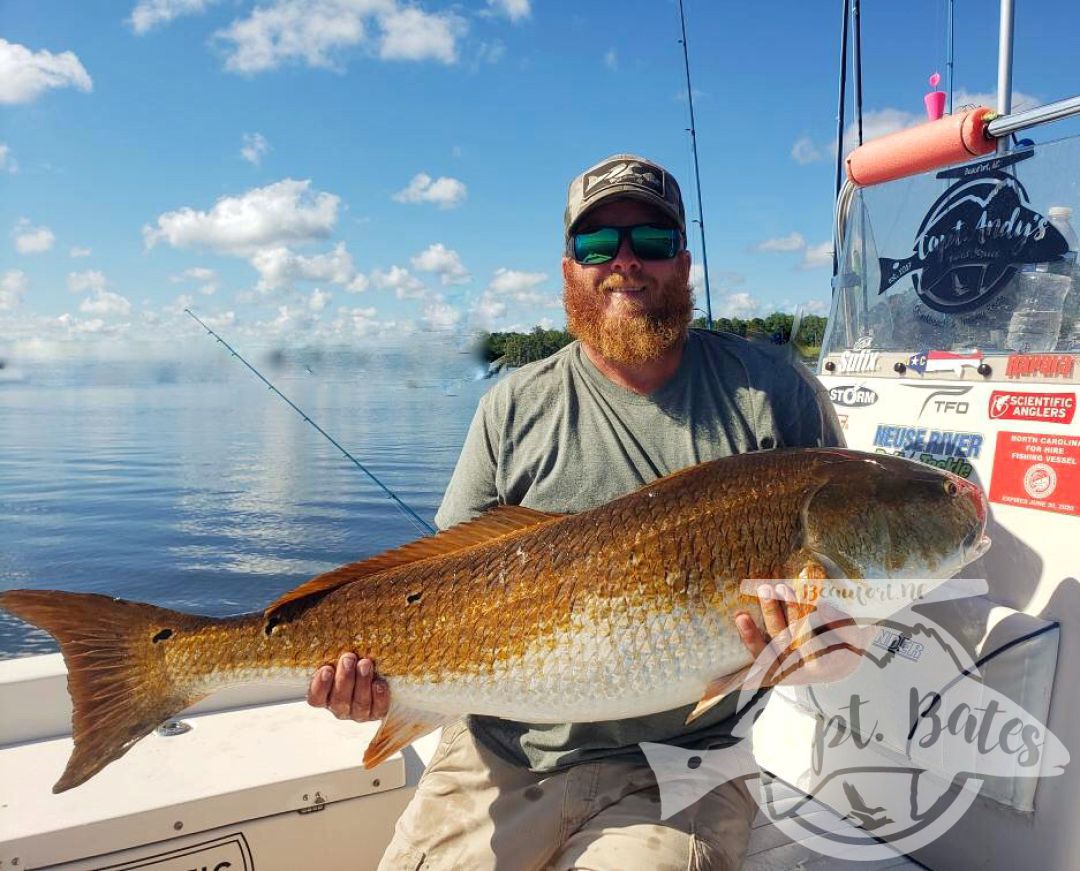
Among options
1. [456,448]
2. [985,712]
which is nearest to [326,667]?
[985,712]

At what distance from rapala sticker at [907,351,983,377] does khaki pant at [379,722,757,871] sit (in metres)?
1.59

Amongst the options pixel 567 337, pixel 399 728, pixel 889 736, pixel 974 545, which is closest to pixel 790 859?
pixel 889 736

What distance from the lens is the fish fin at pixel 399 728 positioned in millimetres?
2400

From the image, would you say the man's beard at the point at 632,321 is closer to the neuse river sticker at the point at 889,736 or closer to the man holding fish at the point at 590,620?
the man holding fish at the point at 590,620

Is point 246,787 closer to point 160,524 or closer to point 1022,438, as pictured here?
point 1022,438

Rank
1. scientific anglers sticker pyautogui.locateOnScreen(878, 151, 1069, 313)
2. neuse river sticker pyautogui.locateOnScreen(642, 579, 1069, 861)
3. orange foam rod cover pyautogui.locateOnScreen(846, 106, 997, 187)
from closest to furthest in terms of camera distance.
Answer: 1. neuse river sticker pyautogui.locateOnScreen(642, 579, 1069, 861)
2. scientific anglers sticker pyautogui.locateOnScreen(878, 151, 1069, 313)
3. orange foam rod cover pyautogui.locateOnScreen(846, 106, 997, 187)

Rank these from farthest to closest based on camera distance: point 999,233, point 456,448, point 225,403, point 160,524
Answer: point 225,403
point 456,448
point 160,524
point 999,233

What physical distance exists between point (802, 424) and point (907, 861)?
1.52 metres

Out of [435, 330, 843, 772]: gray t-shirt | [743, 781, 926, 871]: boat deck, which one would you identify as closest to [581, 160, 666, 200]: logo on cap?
[435, 330, 843, 772]: gray t-shirt

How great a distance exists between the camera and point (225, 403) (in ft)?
120

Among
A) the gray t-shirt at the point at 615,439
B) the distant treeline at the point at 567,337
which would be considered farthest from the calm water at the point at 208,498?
the gray t-shirt at the point at 615,439

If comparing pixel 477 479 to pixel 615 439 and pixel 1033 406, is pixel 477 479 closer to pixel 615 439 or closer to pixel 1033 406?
pixel 615 439

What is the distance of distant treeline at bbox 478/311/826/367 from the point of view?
357 cm

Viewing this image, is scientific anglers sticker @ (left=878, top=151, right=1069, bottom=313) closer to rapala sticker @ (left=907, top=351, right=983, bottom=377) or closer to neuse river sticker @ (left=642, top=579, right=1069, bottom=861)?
rapala sticker @ (left=907, top=351, right=983, bottom=377)
